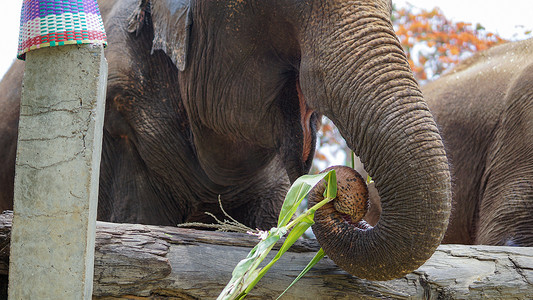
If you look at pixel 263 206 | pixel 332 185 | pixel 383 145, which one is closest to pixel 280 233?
pixel 332 185

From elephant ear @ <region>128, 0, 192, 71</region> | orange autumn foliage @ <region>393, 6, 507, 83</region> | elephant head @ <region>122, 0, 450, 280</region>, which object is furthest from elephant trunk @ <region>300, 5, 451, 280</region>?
orange autumn foliage @ <region>393, 6, 507, 83</region>

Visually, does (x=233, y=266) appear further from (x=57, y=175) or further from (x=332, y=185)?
(x=57, y=175)

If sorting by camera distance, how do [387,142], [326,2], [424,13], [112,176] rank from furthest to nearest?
[424,13]
[112,176]
[326,2]
[387,142]

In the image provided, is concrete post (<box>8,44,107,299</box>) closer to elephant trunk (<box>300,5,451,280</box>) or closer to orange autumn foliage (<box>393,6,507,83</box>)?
elephant trunk (<box>300,5,451,280</box>)

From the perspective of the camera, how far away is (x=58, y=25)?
6.95ft

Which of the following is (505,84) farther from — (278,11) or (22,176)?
(22,176)

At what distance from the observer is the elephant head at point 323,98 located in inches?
87.4

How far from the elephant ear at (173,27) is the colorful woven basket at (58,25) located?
115 centimetres

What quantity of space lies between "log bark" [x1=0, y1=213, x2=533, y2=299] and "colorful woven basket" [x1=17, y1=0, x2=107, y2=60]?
2.18ft

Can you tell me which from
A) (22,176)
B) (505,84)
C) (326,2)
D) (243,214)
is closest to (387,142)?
(326,2)

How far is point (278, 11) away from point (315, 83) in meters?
0.41

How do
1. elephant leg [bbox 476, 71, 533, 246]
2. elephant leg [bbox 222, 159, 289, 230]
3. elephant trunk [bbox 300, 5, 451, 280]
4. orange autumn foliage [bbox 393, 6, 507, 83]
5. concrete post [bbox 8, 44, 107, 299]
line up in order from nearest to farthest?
concrete post [bbox 8, 44, 107, 299]
elephant trunk [bbox 300, 5, 451, 280]
elephant leg [bbox 476, 71, 533, 246]
elephant leg [bbox 222, 159, 289, 230]
orange autumn foliage [bbox 393, 6, 507, 83]

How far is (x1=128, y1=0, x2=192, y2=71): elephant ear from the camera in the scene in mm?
3311

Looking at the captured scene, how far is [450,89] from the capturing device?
16.3 ft
